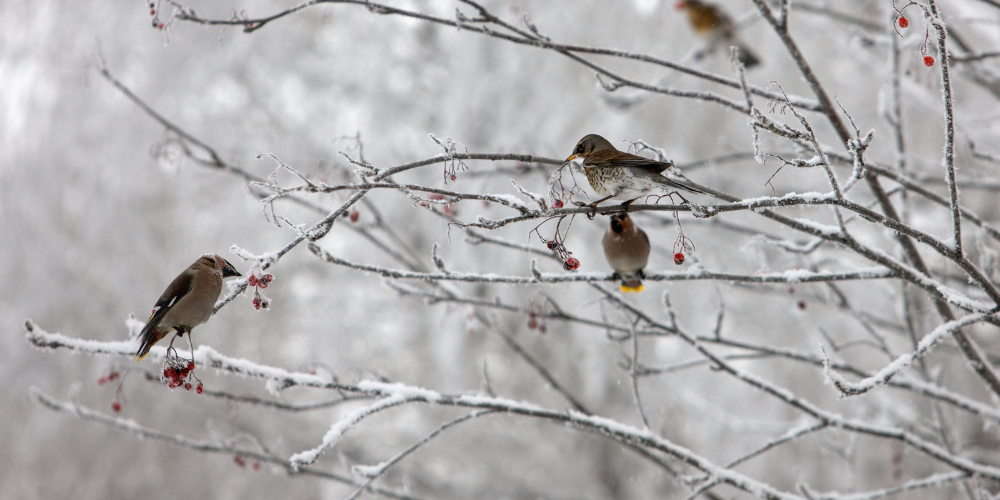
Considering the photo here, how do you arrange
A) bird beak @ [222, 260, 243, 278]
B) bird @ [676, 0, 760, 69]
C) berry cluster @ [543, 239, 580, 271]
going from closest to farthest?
berry cluster @ [543, 239, 580, 271], bird beak @ [222, 260, 243, 278], bird @ [676, 0, 760, 69]

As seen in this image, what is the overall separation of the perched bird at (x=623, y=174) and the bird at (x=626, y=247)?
0.89 m

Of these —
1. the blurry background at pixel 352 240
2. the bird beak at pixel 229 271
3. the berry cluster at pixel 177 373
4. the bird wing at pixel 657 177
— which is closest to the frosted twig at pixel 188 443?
the berry cluster at pixel 177 373

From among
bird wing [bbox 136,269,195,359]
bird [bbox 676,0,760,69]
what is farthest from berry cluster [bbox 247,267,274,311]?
bird [bbox 676,0,760,69]

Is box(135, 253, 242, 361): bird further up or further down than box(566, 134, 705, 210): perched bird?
further down

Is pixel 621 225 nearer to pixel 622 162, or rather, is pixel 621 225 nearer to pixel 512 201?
pixel 622 162

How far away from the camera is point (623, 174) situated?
1836 mm

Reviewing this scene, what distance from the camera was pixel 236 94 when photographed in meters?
7.98

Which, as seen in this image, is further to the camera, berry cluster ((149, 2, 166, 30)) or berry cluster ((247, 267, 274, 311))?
berry cluster ((149, 2, 166, 30))

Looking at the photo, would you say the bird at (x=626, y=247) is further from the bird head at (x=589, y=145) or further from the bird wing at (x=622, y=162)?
the bird wing at (x=622, y=162)

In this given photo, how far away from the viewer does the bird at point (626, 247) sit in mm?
2941

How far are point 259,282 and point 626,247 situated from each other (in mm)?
1768

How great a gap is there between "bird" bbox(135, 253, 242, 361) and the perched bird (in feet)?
3.77

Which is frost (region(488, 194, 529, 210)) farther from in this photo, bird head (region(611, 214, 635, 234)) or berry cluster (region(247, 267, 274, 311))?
bird head (region(611, 214, 635, 234))

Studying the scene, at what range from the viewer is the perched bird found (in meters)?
1.74
